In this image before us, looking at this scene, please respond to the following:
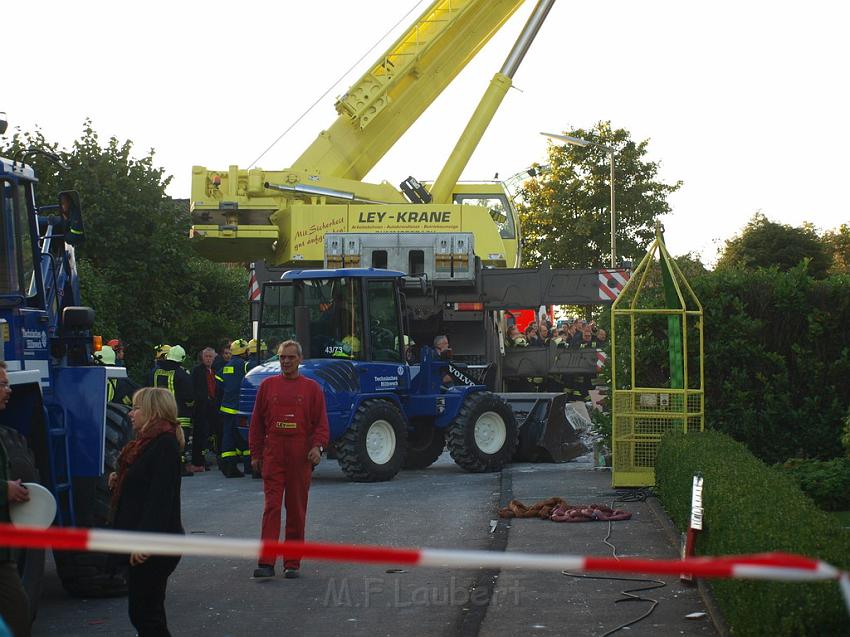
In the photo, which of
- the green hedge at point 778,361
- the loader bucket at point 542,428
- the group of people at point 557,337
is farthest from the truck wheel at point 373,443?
the group of people at point 557,337

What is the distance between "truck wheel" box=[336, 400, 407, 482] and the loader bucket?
2855 millimetres

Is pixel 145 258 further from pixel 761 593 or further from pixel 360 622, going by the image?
pixel 761 593

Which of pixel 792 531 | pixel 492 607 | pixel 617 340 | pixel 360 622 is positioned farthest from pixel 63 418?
pixel 617 340

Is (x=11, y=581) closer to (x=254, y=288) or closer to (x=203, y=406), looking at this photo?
(x=203, y=406)

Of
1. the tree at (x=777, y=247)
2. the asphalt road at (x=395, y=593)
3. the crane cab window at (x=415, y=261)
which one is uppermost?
the tree at (x=777, y=247)

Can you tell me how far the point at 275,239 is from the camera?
22594 mm

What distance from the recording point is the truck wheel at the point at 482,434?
58.1 ft

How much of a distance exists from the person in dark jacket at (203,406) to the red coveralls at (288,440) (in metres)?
9.15

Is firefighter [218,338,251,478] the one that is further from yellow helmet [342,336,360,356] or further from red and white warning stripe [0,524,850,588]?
red and white warning stripe [0,524,850,588]

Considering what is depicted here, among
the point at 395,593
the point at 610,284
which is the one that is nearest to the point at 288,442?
the point at 395,593

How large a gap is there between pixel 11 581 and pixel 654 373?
11226mm

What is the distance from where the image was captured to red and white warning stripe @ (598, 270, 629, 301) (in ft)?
68.4

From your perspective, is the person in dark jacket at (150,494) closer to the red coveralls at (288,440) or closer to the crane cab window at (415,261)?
the red coveralls at (288,440)

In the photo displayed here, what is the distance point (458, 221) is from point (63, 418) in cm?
1377
